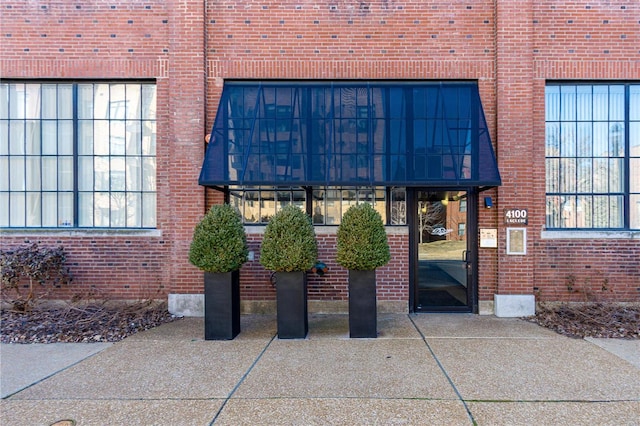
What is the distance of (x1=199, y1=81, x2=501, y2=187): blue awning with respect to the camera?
6.53 m

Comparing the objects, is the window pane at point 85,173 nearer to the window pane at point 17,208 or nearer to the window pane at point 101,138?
the window pane at point 101,138

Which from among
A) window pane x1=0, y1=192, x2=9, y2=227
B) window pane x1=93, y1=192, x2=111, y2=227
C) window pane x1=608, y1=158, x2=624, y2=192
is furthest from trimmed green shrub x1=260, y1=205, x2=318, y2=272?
window pane x1=608, y1=158, x2=624, y2=192

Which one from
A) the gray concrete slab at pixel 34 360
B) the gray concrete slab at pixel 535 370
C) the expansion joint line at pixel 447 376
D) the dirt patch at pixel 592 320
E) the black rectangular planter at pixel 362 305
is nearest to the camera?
the expansion joint line at pixel 447 376

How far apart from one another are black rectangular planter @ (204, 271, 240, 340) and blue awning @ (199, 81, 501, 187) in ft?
5.62

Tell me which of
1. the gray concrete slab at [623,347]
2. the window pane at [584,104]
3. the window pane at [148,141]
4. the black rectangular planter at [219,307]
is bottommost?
the gray concrete slab at [623,347]

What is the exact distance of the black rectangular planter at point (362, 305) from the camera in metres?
5.86

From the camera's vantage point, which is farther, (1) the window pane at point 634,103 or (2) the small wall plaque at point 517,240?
(1) the window pane at point 634,103

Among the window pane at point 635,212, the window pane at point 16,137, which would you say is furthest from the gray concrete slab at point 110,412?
the window pane at point 635,212

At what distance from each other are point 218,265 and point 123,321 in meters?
2.38

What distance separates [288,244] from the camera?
576 cm

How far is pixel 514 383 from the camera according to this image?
426cm

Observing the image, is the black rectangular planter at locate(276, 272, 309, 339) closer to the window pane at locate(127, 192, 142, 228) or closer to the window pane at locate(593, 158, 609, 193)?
the window pane at locate(127, 192, 142, 228)

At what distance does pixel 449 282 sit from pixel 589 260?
285 cm

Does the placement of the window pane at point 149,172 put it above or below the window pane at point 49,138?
below
